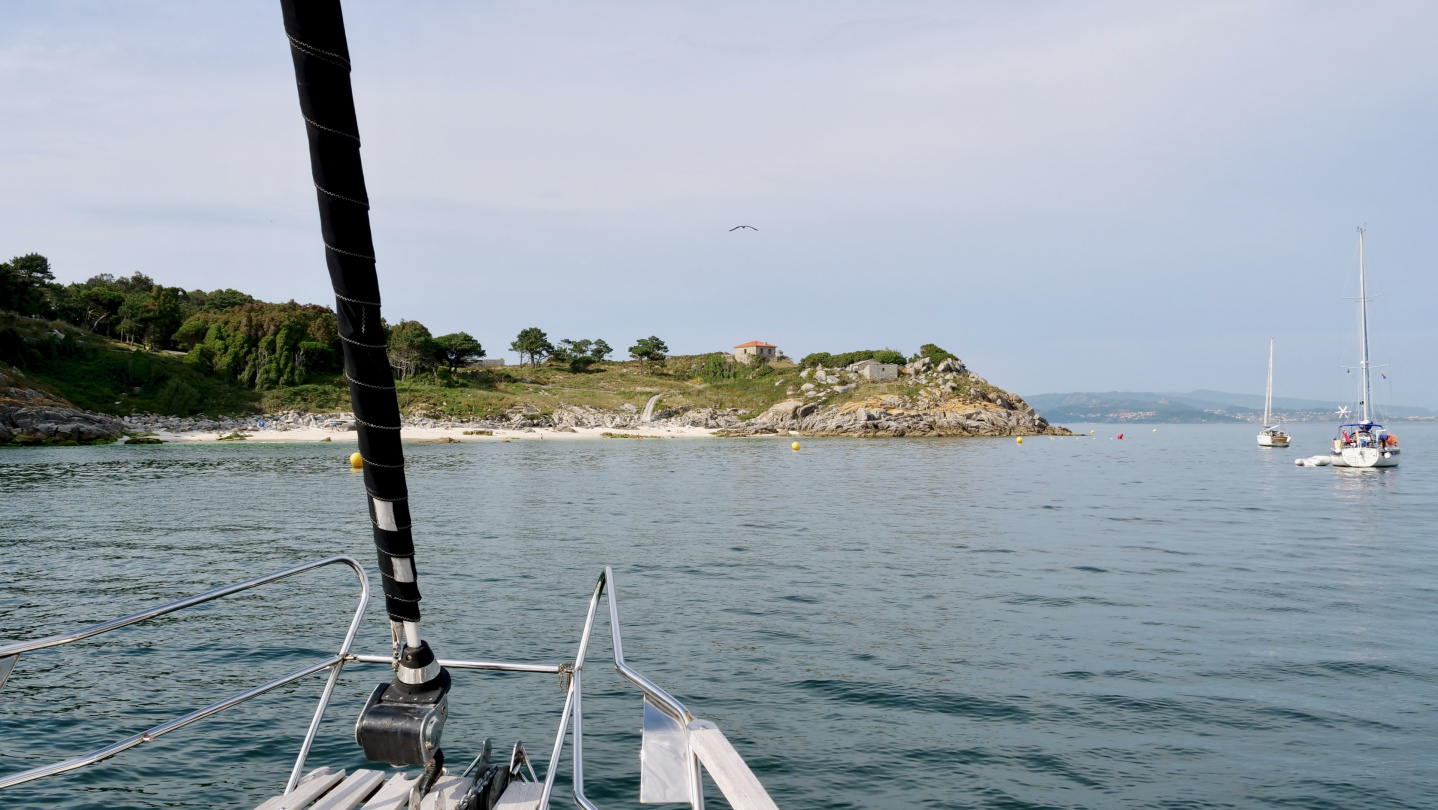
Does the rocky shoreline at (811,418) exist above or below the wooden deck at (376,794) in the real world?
above

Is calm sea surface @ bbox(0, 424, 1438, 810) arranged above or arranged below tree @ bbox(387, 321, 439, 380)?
below

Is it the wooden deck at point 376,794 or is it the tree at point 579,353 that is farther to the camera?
the tree at point 579,353

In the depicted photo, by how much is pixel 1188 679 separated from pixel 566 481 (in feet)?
108

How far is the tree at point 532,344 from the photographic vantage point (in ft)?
447

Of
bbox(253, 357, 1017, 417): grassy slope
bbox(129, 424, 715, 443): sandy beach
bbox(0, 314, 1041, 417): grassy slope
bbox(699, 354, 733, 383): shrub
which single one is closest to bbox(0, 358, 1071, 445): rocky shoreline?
bbox(129, 424, 715, 443): sandy beach

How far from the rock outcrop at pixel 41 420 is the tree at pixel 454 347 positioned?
1941 inches

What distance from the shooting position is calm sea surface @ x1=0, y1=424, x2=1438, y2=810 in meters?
7.85

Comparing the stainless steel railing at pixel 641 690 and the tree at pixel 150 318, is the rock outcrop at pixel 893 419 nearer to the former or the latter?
the tree at pixel 150 318

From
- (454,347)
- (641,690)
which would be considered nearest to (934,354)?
(454,347)

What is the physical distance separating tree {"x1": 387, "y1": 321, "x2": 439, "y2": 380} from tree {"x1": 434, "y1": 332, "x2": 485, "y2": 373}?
1946mm

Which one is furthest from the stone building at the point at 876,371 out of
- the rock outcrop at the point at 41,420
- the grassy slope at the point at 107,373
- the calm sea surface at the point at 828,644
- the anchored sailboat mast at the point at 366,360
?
the anchored sailboat mast at the point at 366,360

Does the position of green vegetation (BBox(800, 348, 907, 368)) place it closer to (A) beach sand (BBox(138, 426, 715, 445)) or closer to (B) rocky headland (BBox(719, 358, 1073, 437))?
(B) rocky headland (BBox(719, 358, 1073, 437))

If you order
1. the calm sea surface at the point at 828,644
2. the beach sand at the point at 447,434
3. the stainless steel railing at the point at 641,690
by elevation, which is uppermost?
the stainless steel railing at the point at 641,690

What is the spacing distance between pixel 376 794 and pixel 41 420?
80.0 metres
